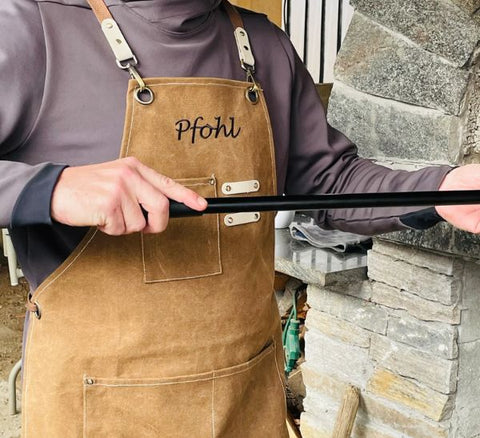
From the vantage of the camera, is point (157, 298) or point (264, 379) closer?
point (157, 298)

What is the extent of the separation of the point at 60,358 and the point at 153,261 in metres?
0.18

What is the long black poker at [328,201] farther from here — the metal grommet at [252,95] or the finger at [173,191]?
the metal grommet at [252,95]

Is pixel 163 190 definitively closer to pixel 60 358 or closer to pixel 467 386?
pixel 60 358

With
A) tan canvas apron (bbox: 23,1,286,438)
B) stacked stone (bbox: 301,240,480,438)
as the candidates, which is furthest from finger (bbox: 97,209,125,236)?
stacked stone (bbox: 301,240,480,438)

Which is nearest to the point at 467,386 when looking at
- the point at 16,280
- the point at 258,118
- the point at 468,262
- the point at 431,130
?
the point at 468,262

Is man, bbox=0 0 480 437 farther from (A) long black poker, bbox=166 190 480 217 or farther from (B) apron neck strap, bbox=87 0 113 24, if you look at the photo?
(A) long black poker, bbox=166 190 480 217

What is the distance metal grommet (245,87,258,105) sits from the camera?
107cm

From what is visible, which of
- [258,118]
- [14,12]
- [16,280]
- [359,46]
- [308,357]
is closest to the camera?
[14,12]

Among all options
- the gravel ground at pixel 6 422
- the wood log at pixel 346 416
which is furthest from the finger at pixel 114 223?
the gravel ground at pixel 6 422

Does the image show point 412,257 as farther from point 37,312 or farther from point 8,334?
point 8,334

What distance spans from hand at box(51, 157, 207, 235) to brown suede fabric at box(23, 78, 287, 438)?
155mm

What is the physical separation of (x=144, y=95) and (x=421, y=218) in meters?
0.45

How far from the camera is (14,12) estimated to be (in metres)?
0.92

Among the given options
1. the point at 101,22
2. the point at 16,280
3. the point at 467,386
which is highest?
the point at 101,22
